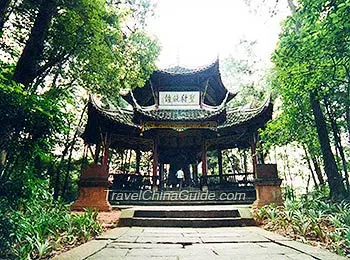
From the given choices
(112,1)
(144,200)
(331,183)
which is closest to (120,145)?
(144,200)

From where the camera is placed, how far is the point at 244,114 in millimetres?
11352

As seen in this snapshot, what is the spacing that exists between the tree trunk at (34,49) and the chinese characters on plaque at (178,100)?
8.07 meters

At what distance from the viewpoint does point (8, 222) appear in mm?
2447

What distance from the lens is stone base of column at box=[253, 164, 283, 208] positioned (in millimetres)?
6559

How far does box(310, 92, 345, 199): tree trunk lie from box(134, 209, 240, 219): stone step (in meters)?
2.61

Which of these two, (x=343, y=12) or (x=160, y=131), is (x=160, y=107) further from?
(x=343, y=12)

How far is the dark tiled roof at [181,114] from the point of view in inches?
401

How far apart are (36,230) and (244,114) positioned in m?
9.68

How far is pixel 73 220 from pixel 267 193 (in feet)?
15.6

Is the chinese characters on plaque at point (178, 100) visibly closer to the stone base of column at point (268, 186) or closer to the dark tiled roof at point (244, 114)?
the dark tiled roof at point (244, 114)

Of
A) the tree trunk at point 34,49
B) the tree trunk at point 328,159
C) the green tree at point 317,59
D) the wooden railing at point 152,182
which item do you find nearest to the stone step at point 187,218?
the tree trunk at point 328,159

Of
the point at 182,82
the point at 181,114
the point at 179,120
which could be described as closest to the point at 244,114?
the point at 181,114

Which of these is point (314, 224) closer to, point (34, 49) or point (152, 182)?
point (34, 49)

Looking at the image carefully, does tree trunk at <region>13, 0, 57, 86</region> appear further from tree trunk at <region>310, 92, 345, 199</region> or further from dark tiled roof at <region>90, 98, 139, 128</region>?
tree trunk at <region>310, 92, 345, 199</region>
